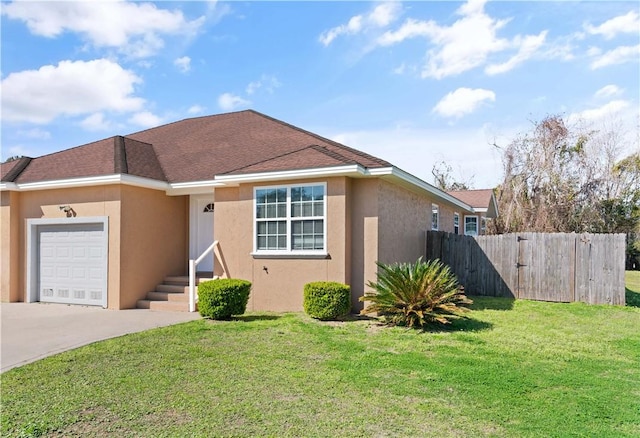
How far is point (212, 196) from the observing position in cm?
1302

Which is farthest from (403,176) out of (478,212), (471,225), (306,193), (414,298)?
(471,225)

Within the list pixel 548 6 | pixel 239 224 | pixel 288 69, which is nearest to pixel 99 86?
pixel 288 69

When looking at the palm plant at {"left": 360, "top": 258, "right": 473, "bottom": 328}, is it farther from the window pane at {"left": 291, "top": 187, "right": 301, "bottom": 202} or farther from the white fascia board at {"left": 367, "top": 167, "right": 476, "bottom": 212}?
the window pane at {"left": 291, "top": 187, "right": 301, "bottom": 202}

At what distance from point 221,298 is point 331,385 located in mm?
4309

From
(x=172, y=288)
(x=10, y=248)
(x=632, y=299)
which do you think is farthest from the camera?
(x=632, y=299)

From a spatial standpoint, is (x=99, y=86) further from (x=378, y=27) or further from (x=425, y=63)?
(x=425, y=63)

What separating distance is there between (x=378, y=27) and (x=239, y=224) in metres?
6.67

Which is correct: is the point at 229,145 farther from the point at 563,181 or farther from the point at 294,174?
the point at 563,181

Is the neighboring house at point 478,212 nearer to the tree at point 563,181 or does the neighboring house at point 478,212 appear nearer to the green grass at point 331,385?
the tree at point 563,181

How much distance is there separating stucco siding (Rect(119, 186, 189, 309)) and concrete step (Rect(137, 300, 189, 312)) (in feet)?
1.22

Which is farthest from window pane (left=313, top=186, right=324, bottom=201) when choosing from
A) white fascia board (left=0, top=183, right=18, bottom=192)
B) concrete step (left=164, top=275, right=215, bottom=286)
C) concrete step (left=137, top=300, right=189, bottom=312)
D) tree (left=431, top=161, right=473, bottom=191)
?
tree (left=431, top=161, right=473, bottom=191)

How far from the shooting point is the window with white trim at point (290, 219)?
400 inches

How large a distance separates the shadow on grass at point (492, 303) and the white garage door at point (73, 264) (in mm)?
9720

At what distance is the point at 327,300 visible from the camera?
905 centimetres
